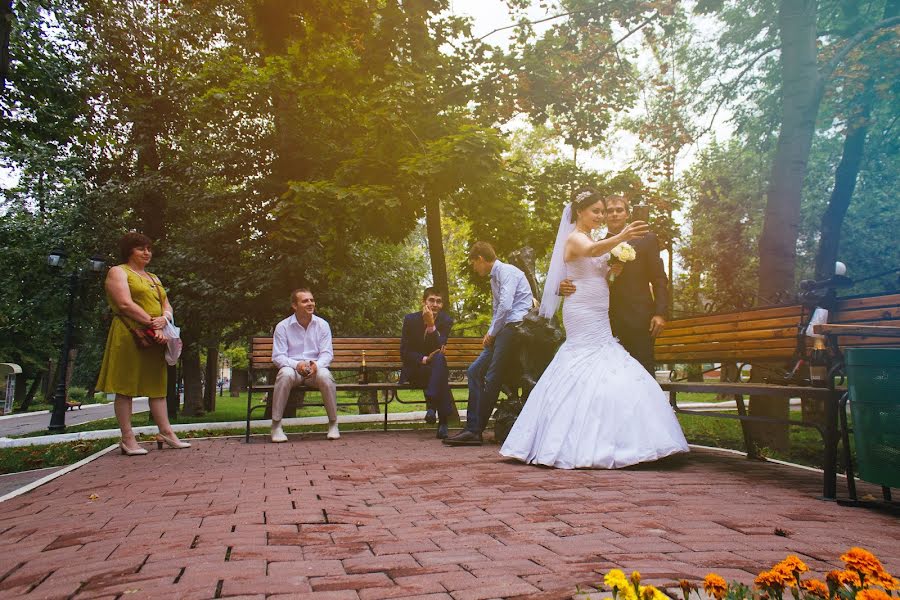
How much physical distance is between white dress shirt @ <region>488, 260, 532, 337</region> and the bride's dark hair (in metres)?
1.24

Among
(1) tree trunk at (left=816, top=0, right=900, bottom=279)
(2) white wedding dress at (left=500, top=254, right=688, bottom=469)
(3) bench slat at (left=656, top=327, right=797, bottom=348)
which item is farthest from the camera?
(1) tree trunk at (left=816, top=0, right=900, bottom=279)

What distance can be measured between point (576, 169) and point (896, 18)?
5786 mm

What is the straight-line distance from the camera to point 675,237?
13.0 meters

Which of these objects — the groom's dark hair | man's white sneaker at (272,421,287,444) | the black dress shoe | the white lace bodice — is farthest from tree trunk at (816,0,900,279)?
man's white sneaker at (272,421,287,444)

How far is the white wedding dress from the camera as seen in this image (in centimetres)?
548

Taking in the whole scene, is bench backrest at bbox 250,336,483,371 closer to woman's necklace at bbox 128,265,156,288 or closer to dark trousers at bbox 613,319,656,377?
woman's necklace at bbox 128,265,156,288

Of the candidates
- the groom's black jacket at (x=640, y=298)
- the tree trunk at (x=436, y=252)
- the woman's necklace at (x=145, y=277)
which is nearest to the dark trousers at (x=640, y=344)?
the groom's black jacket at (x=640, y=298)

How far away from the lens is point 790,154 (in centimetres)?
918

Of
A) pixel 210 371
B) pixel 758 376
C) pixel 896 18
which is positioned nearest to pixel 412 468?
pixel 758 376

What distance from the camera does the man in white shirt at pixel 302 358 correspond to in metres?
8.22

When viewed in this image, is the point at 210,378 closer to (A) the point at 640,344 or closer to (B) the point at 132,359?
(B) the point at 132,359

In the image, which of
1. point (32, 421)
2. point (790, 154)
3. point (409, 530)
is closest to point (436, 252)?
point (790, 154)

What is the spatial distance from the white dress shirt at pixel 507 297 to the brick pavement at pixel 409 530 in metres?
2.09

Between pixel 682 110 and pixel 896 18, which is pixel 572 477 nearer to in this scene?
pixel 896 18
